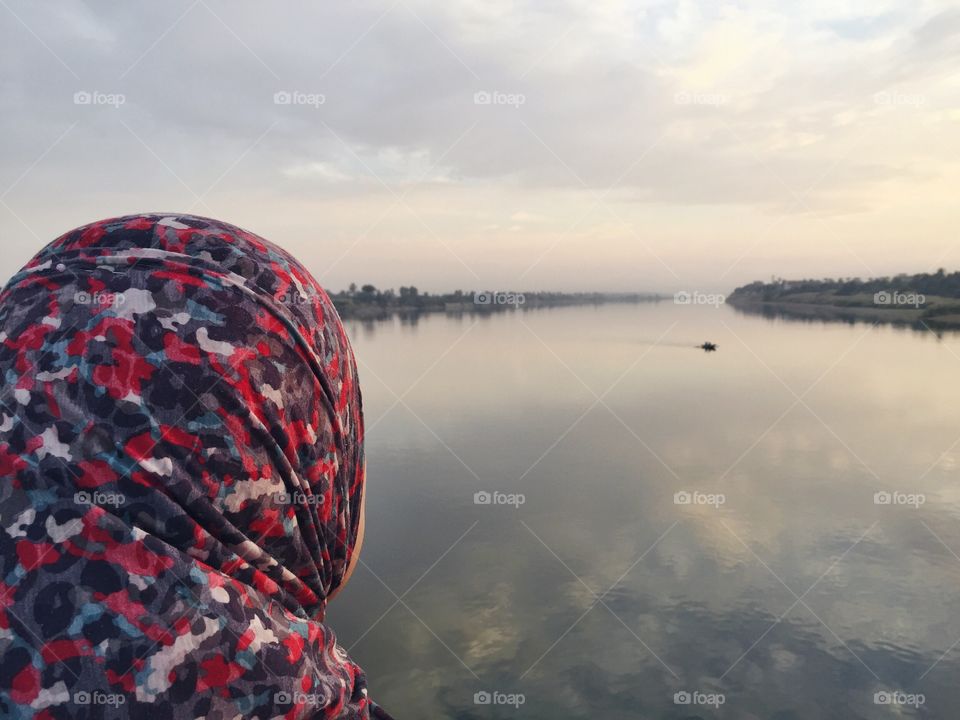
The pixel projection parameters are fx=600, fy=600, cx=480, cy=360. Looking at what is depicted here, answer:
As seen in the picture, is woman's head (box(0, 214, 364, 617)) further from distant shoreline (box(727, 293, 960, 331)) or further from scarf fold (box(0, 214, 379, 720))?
distant shoreline (box(727, 293, 960, 331))

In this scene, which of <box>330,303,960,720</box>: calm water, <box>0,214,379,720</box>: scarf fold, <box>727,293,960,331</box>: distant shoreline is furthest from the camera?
<box>727,293,960,331</box>: distant shoreline

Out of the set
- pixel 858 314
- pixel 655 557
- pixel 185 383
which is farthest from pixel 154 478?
pixel 858 314

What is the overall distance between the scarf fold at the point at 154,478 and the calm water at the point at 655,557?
376 inches

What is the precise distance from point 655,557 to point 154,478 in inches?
536

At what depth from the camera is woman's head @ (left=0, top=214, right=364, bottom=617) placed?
1.98 feet

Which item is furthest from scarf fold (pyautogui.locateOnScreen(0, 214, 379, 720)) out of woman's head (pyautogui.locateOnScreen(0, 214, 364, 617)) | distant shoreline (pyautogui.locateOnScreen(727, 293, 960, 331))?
distant shoreline (pyautogui.locateOnScreen(727, 293, 960, 331))

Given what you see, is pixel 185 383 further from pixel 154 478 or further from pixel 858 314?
pixel 858 314

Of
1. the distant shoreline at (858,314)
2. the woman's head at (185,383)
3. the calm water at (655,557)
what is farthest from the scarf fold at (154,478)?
the distant shoreline at (858,314)

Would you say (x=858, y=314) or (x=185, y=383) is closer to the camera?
(x=185, y=383)

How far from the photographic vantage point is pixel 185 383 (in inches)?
24.9

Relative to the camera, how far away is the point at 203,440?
64cm

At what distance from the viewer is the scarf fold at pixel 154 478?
58 centimetres

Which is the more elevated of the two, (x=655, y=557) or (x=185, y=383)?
(x=185, y=383)

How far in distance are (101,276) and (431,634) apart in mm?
11185
